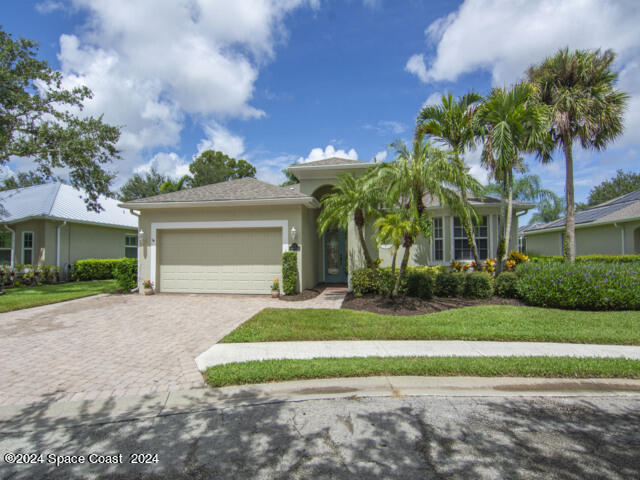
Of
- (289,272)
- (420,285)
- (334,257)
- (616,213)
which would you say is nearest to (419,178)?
(420,285)

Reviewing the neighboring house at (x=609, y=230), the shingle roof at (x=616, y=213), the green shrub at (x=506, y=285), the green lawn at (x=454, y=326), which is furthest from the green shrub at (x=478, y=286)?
the shingle roof at (x=616, y=213)

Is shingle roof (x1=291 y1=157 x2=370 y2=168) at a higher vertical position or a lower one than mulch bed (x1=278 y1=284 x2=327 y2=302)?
higher

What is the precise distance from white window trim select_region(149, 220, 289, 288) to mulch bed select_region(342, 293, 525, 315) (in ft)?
10.6

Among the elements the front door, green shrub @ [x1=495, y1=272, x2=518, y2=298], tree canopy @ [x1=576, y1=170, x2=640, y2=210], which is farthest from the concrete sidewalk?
tree canopy @ [x1=576, y1=170, x2=640, y2=210]

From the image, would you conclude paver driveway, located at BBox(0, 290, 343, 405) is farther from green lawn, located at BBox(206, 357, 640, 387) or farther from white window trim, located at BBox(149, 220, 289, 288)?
white window trim, located at BBox(149, 220, 289, 288)

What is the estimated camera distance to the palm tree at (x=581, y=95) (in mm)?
11578

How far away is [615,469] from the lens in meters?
2.68

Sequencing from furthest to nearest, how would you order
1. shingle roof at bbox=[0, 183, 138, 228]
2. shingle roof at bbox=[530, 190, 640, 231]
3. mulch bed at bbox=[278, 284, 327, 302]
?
1. shingle roof at bbox=[0, 183, 138, 228]
2. shingle roof at bbox=[530, 190, 640, 231]
3. mulch bed at bbox=[278, 284, 327, 302]

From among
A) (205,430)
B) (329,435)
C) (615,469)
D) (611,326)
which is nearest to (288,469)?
(329,435)

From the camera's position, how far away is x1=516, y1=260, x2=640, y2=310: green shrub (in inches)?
331

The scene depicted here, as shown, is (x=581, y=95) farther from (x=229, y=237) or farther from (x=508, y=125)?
(x=229, y=237)

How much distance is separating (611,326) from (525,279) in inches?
111

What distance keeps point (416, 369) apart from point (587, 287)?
6679mm

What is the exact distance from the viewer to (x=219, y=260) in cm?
1218
